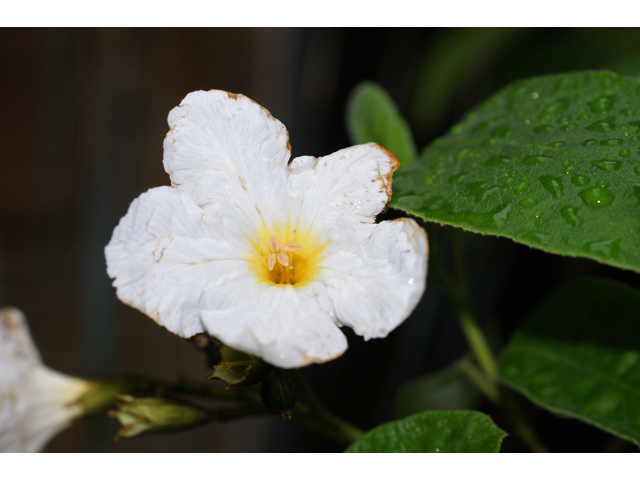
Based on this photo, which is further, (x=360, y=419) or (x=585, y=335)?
(x=360, y=419)

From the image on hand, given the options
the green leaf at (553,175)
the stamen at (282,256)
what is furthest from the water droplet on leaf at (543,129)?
the stamen at (282,256)

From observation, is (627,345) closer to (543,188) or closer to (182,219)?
(543,188)

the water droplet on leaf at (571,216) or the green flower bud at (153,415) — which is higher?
the water droplet on leaf at (571,216)

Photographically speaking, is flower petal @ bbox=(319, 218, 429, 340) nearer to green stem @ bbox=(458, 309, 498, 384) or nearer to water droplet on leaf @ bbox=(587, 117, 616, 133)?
water droplet on leaf @ bbox=(587, 117, 616, 133)

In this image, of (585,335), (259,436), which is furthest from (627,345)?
(259,436)

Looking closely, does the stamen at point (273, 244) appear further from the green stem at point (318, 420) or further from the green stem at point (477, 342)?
the green stem at point (477, 342)

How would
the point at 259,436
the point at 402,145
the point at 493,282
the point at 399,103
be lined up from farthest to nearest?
the point at 259,436
the point at 399,103
the point at 493,282
the point at 402,145

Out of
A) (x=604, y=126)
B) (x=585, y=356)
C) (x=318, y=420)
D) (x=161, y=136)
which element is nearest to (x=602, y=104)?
(x=604, y=126)
